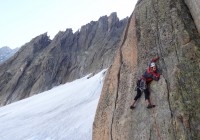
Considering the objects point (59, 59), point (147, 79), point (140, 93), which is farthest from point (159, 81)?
point (59, 59)

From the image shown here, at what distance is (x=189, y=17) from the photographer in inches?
632

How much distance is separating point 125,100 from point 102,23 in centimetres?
8004

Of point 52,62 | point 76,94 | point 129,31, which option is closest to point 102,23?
point 52,62

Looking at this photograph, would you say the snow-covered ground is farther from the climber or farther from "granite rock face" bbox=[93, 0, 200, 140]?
the climber

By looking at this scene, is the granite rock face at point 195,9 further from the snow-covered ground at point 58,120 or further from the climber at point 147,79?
the snow-covered ground at point 58,120

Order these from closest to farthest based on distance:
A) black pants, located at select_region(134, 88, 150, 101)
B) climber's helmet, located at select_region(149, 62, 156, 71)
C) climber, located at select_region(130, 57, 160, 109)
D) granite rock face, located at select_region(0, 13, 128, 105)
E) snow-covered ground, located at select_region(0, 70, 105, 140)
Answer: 1. black pants, located at select_region(134, 88, 150, 101)
2. climber, located at select_region(130, 57, 160, 109)
3. climber's helmet, located at select_region(149, 62, 156, 71)
4. snow-covered ground, located at select_region(0, 70, 105, 140)
5. granite rock face, located at select_region(0, 13, 128, 105)

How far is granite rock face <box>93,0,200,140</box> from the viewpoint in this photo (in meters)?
13.7

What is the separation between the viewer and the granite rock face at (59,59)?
81.8 m

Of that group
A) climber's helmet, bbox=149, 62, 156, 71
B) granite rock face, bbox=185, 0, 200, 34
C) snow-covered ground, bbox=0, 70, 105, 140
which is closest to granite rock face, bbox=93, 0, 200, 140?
granite rock face, bbox=185, 0, 200, 34

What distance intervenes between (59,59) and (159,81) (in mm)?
74032

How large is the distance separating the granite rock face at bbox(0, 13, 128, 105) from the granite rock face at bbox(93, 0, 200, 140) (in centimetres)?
5837

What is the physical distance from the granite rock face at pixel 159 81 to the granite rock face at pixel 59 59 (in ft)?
191

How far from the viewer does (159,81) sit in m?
15.0

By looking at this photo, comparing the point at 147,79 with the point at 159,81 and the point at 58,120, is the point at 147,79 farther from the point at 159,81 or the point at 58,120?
the point at 58,120
